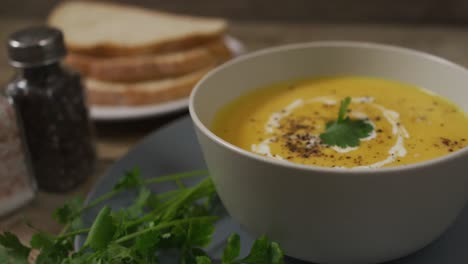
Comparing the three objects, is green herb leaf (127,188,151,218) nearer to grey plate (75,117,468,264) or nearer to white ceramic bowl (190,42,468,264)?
grey plate (75,117,468,264)

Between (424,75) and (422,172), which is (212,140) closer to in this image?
(422,172)

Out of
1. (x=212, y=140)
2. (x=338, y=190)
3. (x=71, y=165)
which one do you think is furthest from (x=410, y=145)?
(x=71, y=165)

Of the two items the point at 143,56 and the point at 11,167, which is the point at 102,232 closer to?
the point at 11,167

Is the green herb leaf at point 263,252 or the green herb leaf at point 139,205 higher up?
the green herb leaf at point 263,252

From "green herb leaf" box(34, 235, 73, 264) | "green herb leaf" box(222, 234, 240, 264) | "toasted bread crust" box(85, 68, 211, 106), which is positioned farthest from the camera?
"toasted bread crust" box(85, 68, 211, 106)

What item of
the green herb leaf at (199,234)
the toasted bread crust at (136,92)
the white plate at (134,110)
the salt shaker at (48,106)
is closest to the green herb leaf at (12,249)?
the green herb leaf at (199,234)

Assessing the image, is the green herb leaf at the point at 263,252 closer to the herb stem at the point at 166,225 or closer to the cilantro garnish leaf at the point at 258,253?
the cilantro garnish leaf at the point at 258,253

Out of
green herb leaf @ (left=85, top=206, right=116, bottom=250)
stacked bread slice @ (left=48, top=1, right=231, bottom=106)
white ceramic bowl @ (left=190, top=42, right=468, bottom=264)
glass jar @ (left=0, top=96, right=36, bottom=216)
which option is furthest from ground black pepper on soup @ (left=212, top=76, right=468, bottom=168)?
stacked bread slice @ (left=48, top=1, right=231, bottom=106)
